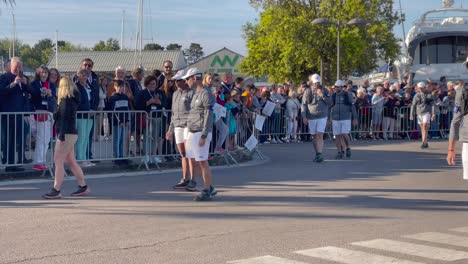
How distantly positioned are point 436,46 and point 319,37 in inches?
396

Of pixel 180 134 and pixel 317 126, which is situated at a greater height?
pixel 317 126

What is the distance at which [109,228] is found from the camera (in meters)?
9.56

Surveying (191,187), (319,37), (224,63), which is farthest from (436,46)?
(191,187)

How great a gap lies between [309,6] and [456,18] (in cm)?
1045

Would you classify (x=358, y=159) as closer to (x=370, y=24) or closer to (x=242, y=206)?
(x=242, y=206)

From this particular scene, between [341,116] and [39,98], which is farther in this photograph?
[341,116]

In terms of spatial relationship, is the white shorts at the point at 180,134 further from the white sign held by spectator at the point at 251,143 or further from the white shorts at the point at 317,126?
the white shorts at the point at 317,126

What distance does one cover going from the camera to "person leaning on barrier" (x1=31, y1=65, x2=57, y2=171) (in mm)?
14391

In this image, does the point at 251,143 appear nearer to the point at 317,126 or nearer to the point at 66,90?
the point at 317,126

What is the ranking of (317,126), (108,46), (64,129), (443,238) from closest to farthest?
(443,238) → (64,129) → (317,126) → (108,46)

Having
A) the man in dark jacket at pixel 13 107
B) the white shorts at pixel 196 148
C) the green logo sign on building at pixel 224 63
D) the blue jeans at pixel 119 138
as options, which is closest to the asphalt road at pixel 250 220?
the white shorts at pixel 196 148

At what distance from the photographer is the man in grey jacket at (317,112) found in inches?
706

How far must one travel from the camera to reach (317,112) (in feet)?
59.2

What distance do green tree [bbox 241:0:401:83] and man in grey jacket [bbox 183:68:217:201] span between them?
31.4 m
